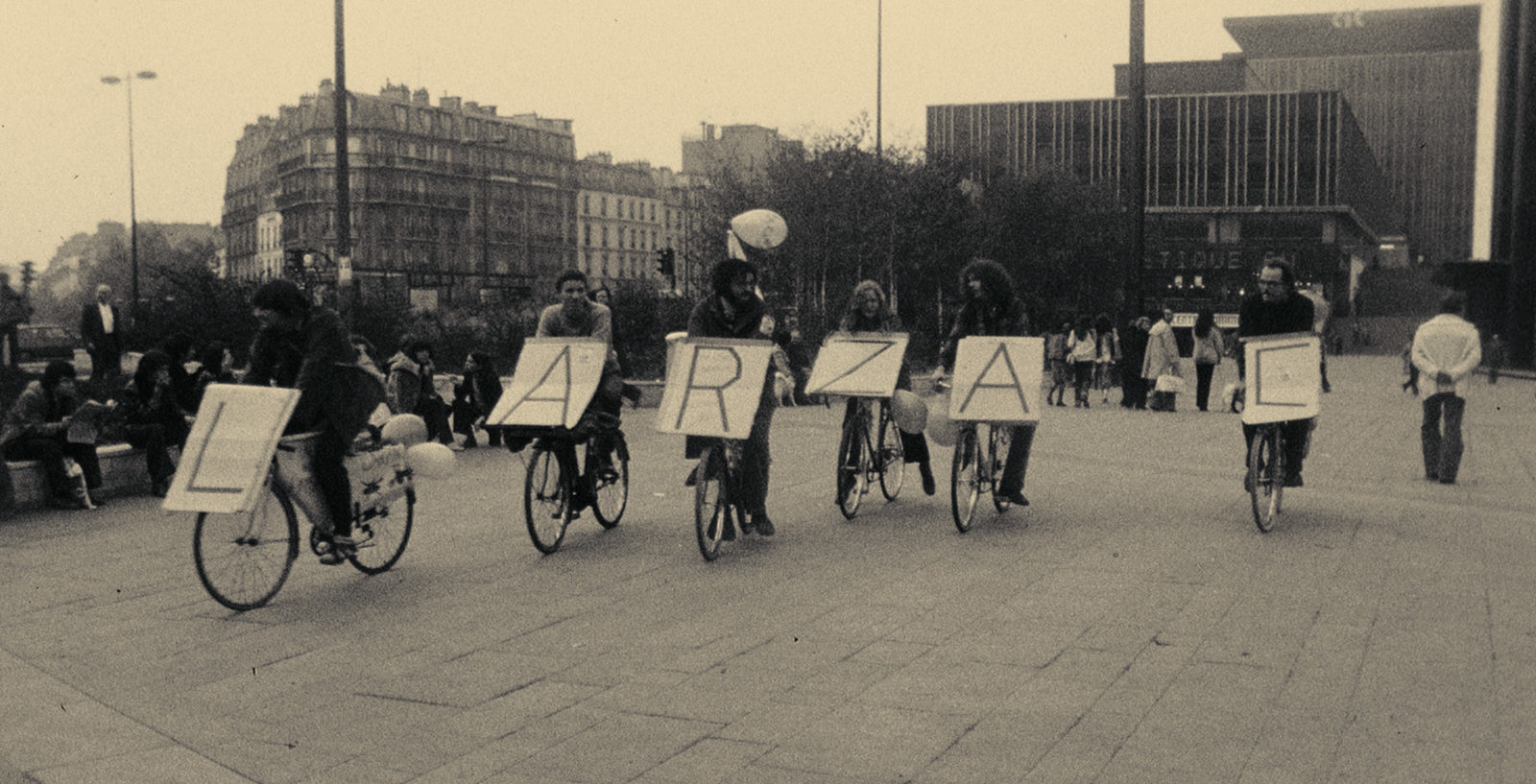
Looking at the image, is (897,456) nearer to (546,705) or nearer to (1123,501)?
(1123,501)

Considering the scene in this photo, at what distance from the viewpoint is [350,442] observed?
303 inches

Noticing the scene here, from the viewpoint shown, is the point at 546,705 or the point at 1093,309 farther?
the point at 1093,309

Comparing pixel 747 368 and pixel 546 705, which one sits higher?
pixel 747 368

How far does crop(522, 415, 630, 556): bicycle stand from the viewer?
8.69 meters

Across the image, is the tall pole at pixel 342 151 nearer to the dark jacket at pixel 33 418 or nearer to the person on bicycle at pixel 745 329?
the dark jacket at pixel 33 418

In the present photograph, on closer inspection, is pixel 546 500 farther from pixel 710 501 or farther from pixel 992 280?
pixel 992 280

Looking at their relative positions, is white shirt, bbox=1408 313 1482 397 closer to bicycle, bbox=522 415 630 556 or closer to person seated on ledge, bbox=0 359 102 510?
bicycle, bbox=522 415 630 556

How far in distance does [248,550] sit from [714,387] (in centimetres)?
280

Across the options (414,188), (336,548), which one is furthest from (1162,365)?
(414,188)

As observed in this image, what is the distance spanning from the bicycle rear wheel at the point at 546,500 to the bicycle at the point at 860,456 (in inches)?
76.2

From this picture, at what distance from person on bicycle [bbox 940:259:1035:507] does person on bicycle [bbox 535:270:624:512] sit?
2.39 meters

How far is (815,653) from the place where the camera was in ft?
20.1

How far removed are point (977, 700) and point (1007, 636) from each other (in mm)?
1099

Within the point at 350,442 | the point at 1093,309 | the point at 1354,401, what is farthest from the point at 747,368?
the point at 1093,309
